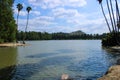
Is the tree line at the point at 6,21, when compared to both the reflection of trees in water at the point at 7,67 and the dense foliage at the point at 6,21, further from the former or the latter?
the reflection of trees in water at the point at 7,67

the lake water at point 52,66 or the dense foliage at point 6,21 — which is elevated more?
the dense foliage at point 6,21

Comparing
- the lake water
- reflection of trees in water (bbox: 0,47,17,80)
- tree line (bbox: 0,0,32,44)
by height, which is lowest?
the lake water

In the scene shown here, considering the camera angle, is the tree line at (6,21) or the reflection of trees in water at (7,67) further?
the tree line at (6,21)

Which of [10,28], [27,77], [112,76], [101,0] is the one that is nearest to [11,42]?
[10,28]

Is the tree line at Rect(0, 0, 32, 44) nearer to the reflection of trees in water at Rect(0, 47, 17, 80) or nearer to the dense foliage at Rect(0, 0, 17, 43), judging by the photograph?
the dense foliage at Rect(0, 0, 17, 43)

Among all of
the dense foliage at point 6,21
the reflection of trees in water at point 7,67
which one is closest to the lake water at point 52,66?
the reflection of trees in water at point 7,67

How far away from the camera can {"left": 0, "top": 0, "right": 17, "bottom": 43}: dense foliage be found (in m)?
85.1

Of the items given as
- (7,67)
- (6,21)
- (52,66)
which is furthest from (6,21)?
(52,66)

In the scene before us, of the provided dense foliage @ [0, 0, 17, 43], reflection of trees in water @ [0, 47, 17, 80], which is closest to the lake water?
reflection of trees in water @ [0, 47, 17, 80]

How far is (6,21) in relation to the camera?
87250mm

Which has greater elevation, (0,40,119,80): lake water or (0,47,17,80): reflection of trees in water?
(0,47,17,80): reflection of trees in water

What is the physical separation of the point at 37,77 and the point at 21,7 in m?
103

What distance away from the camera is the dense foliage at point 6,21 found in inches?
3349

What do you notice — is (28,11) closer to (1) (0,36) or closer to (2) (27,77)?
(1) (0,36)
